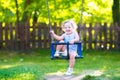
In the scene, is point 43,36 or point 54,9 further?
point 54,9

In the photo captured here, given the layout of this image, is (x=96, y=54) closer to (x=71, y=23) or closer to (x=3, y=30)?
(x=3, y=30)

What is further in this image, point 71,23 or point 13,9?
point 13,9

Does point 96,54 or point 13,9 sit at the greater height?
point 13,9

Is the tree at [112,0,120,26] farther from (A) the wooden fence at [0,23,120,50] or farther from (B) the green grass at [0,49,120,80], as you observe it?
(B) the green grass at [0,49,120,80]

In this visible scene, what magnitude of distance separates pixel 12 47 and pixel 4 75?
8.99 metres

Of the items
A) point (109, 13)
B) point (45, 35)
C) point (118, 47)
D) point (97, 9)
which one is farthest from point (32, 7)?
point (109, 13)

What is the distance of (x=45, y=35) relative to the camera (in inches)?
677

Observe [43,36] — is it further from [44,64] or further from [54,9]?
[44,64]

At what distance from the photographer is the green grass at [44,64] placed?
8430mm

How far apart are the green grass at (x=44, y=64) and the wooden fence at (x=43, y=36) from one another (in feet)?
2.30

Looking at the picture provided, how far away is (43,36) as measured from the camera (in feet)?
56.6

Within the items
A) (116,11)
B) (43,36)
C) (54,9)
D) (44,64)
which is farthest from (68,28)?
(54,9)

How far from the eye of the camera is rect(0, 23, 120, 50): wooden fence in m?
17.0

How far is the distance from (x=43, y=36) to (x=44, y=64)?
5252 mm
